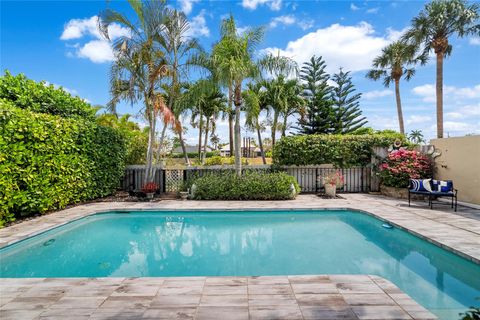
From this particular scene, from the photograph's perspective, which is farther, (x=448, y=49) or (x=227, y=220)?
(x=448, y=49)

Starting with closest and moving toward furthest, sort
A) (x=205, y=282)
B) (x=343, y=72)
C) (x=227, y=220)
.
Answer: (x=205, y=282) < (x=227, y=220) < (x=343, y=72)

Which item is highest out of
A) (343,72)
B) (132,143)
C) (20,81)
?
(343,72)

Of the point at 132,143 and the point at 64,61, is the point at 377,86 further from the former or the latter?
the point at 64,61

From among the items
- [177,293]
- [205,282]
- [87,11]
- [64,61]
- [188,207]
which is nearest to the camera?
[177,293]

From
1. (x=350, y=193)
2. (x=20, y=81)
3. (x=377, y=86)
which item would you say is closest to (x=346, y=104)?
(x=377, y=86)

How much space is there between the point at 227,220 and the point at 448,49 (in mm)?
14507

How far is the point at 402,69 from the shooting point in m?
19.0

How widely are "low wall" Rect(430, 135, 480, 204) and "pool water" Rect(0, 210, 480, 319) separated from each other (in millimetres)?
3214

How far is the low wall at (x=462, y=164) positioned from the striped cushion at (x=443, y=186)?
0.98m

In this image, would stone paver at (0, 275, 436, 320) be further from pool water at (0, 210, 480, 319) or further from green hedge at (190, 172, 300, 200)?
green hedge at (190, 172, 300, 200)

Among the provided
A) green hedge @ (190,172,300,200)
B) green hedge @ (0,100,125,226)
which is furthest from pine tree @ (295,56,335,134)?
green hedge @ (0,100,125,226)

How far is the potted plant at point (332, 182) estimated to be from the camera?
28.5 ft

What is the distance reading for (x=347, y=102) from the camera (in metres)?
22.8

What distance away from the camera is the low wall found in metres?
6.80
